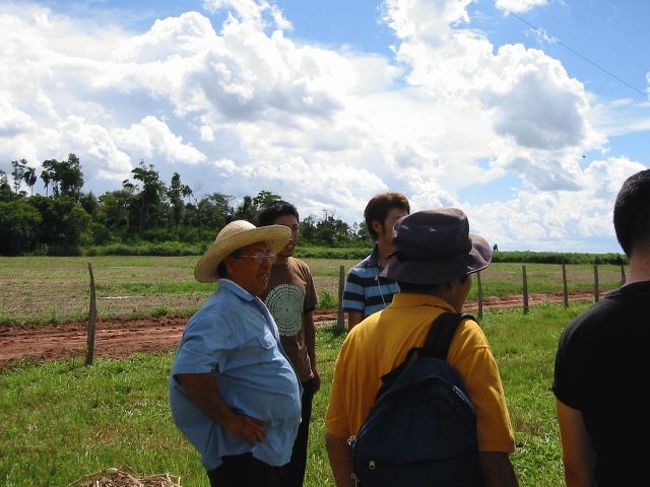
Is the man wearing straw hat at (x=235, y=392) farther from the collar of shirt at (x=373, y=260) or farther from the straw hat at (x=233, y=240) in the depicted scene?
the collar of shirt at (x=373, y=260)

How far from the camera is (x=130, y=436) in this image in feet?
20.6

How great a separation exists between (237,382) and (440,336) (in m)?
1.23

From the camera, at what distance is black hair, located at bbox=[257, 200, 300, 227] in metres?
4.10

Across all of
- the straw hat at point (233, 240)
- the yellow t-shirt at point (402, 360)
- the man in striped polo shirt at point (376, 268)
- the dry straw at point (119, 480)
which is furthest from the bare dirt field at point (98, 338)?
the yellow t-shirt at point (402, 360)

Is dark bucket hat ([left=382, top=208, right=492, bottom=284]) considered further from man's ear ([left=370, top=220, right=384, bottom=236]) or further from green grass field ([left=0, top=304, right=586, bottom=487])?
green grass field ([left=0, top=304, right=586, bottom=487])

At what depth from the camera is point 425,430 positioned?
190 cm

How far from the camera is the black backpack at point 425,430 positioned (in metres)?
1.88

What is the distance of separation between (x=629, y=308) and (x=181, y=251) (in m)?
67.0

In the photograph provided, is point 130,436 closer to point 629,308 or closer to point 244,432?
point 244,432

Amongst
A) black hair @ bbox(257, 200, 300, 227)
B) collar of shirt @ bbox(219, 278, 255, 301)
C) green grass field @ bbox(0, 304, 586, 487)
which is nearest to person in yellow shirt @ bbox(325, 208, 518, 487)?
collar of shirt @ bbox(219, 278, 255, 301)

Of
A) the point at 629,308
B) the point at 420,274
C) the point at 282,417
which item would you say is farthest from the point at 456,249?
the point at 282,417

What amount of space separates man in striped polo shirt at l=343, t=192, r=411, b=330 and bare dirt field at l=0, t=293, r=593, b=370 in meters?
8.51

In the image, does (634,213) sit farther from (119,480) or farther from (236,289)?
(119,480)

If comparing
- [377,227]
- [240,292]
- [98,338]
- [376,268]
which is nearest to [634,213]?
[240,292]
